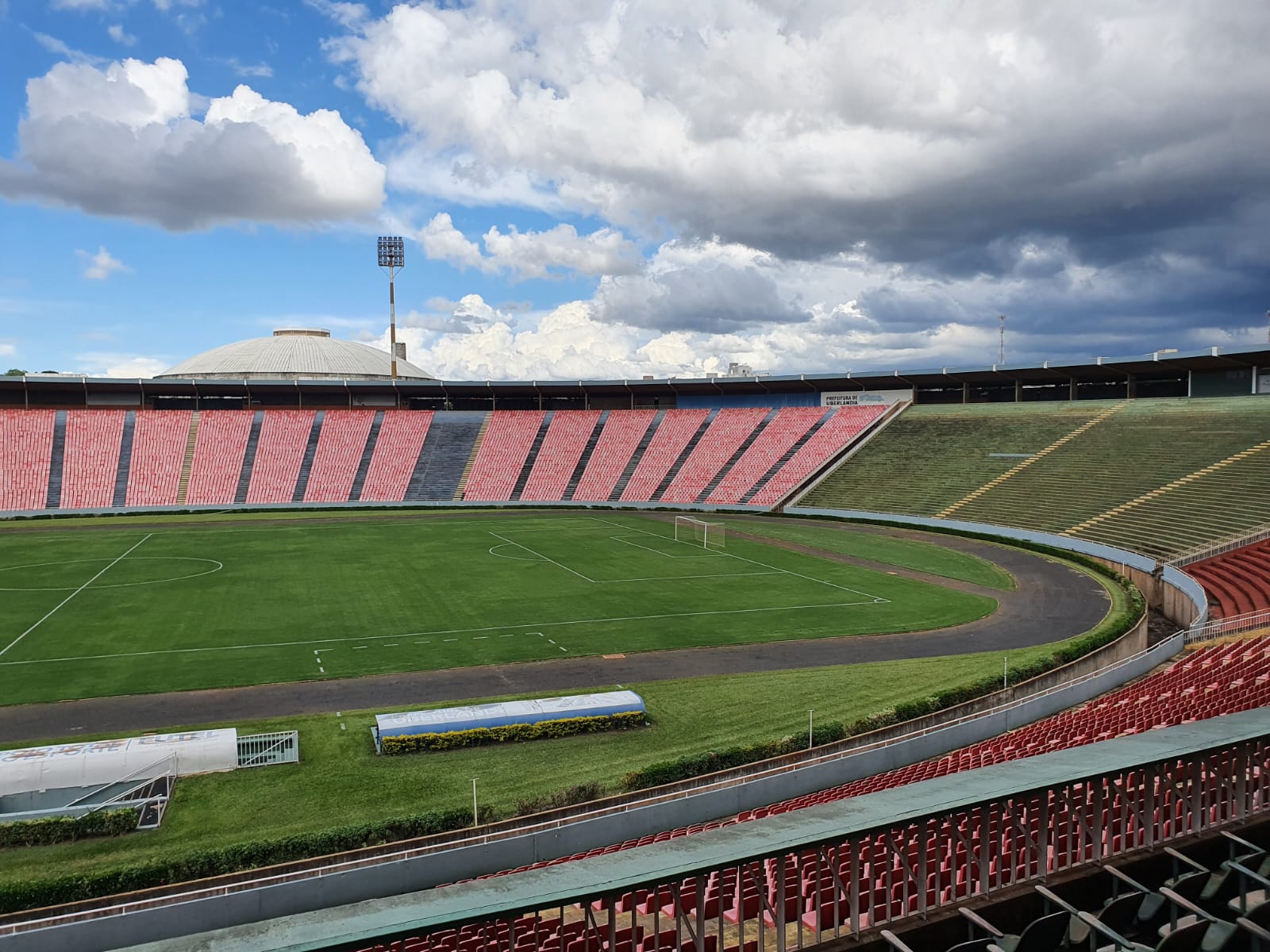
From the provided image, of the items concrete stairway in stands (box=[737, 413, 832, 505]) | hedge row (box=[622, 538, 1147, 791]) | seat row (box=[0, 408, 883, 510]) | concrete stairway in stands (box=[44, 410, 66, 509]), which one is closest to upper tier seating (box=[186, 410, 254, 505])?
seat row (box=[0, 408, 883, 510])

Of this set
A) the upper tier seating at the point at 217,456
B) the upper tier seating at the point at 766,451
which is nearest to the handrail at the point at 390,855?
the upper tier seating at the point at 766,451

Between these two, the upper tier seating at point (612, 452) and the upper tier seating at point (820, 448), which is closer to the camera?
the upper tier seating at point (820, 448)

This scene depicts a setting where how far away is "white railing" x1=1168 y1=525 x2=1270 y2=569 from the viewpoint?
133 feet

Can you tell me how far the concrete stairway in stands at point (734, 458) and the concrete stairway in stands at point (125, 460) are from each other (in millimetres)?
47930

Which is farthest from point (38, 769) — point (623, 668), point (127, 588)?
point (127, 588)

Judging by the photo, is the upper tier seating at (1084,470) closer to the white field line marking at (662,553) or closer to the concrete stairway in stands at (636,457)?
the concrete stairway in stands at (636,457)

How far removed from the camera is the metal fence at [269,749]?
19.8 meters

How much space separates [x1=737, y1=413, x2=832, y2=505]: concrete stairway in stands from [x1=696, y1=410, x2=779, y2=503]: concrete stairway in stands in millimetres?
750

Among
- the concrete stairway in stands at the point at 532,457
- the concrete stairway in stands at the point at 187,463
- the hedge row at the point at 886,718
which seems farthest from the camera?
the concrete stairway in stands at the point at 532,457

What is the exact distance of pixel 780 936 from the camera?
509 cm

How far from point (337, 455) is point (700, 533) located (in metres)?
40.2

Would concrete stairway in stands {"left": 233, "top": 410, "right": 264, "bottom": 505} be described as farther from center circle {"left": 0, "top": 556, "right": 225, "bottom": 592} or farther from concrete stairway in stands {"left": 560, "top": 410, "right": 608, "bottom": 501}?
concrete stairway in stands {"left": 560, "top": 410, "right": 608, "bottom": 501}

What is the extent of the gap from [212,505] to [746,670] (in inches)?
2368

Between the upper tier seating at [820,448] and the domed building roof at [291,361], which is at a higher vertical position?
the domed building roof at [291,361]
